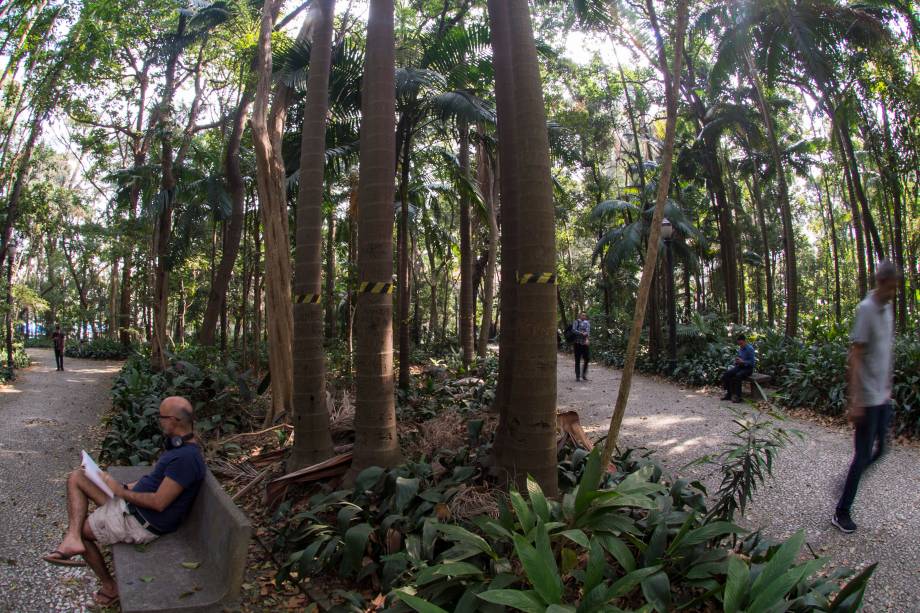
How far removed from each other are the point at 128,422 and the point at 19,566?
433 centimetres

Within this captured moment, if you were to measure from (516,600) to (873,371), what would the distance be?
3.13 metres

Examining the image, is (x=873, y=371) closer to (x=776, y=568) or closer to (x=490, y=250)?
(x=776, y=568)

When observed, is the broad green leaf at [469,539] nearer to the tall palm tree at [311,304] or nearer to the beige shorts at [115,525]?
the beige shorts at [115,525]

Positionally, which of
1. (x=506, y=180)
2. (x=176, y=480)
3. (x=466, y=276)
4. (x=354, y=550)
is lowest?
(x=354, y=550)

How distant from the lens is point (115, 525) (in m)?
3.49

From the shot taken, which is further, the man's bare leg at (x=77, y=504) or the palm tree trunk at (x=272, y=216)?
the palm tree trunk at (x=272, y=216)

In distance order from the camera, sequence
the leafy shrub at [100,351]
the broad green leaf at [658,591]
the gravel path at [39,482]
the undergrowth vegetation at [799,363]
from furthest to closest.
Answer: the leafy shrub at [100,351] → the undergrowth vegetation at [799,363] → the gravel path at [39,482] → the broad green leaf at [658,591]

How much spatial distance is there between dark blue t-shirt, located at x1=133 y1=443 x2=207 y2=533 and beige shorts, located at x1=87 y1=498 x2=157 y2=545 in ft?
0.26

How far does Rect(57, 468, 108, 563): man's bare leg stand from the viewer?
3.28m

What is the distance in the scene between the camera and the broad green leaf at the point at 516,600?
248 cm

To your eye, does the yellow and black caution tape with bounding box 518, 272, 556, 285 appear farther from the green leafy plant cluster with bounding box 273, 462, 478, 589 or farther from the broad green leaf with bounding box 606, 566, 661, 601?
the broad green leaf with bounding box 606, 566, 661, 601

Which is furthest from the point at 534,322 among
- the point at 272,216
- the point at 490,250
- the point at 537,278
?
the point at 490,250

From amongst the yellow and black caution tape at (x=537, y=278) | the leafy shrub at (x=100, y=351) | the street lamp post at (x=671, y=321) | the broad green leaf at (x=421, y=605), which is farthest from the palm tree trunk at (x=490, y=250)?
the leafy shrub at (x=100, y=351)

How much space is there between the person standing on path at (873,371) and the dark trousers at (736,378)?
676cm
